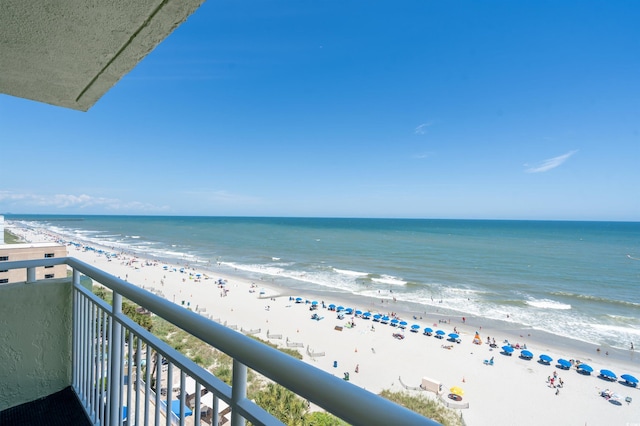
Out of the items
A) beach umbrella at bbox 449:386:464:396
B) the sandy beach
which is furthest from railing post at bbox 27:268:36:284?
beach umbrella at bbox 449:386:464:396

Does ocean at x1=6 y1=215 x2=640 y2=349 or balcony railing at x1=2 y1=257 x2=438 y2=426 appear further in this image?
ocean at x1=6 y1=215 x2=640 y2=349

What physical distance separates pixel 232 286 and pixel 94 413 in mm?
22482

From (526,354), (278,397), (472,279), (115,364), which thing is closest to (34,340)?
(115,364)

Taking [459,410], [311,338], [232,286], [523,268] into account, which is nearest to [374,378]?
[459,410]

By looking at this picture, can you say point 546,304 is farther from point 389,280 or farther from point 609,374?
point 389,280

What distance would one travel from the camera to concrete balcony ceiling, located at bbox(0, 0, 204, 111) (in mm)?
1188

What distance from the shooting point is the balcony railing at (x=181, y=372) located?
0.56 meters

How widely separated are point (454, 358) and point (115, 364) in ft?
48.7

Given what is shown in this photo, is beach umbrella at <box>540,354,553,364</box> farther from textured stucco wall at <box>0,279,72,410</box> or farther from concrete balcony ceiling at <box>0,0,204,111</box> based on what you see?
concrete balcony ceiling at <box>0,0,204,111</box>

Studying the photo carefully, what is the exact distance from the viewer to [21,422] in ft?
6.99

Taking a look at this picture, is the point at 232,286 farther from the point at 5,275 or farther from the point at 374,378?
the point at 5,275

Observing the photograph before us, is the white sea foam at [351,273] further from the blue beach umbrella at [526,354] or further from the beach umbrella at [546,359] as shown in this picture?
the beach umbrella at [546,359]

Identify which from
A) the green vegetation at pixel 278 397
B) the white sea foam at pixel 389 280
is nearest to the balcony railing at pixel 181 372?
the green vegetation at pixel 278 397

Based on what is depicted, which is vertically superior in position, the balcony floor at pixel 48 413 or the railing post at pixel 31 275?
the railing post at pixel 31 275
